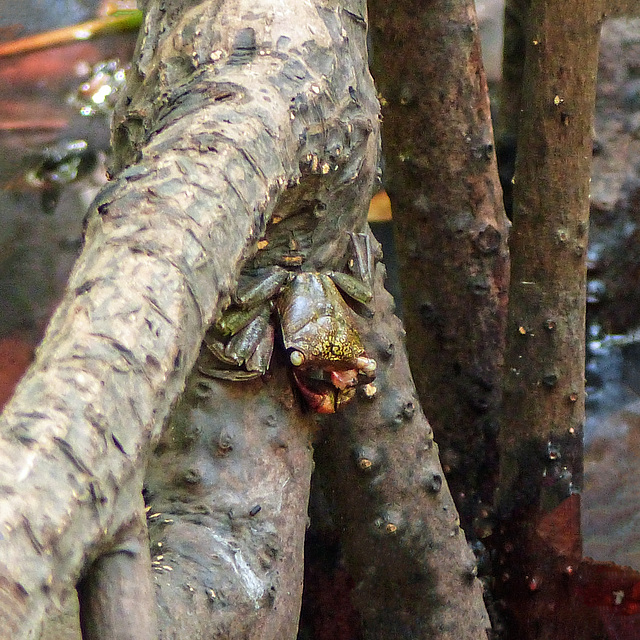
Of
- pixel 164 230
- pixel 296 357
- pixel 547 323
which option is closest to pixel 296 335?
pixel 296 357

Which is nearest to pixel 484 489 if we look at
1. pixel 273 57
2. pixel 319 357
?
pixel 319 357

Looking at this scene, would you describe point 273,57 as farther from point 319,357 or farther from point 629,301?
point 629,301

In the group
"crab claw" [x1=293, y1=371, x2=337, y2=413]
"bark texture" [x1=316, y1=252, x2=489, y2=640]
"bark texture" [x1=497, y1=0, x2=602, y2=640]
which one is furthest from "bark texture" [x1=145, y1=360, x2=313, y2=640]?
"bark texture" [x1=497, y1=0, x2=602, y2=640]

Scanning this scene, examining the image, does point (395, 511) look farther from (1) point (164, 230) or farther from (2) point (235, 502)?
(1) point (164, 230)

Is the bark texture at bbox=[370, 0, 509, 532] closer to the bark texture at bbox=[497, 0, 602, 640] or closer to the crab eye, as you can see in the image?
the bark texture at bbox=[497, 0, 602, 640]

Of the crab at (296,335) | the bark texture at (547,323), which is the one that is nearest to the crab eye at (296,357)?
the crab at (296,335)
